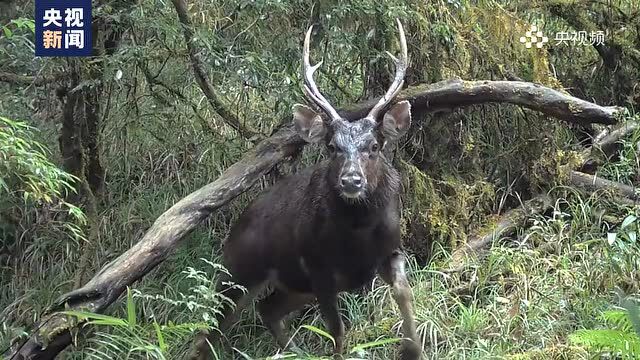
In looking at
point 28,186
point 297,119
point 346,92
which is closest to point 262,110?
point 346,92

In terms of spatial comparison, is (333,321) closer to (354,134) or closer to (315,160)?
(354,134)

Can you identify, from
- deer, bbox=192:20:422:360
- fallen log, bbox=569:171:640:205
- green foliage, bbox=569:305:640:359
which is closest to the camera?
green foliage, bbox=569:305:640:359

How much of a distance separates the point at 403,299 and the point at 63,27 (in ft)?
8.97

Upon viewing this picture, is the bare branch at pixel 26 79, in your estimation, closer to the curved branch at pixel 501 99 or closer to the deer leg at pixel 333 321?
the curved branch at pixel 501 99

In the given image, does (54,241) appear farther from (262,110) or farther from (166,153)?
(262,110)

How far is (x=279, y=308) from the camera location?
5453mm

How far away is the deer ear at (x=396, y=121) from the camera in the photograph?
Result: 16.3 ft

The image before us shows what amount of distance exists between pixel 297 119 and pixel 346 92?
53.3 inches

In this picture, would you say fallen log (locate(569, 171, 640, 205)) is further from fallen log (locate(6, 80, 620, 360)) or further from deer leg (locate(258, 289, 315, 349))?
deer leg (locate(258, 289, 315, 349))

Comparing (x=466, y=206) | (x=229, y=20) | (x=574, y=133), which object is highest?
(x=229, y=20)

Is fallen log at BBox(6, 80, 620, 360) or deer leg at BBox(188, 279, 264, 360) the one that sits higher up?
fallen log at BBox(6, 80, 620, 360)

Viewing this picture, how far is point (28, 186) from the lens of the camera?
4223mm

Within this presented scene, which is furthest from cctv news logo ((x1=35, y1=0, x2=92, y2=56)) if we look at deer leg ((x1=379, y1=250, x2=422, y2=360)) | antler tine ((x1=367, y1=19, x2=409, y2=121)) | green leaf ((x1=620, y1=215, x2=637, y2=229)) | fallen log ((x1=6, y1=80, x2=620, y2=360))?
green leaf ((x1=620, y1=215, x2=637, y2=229))

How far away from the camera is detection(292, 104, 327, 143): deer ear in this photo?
502 cm
